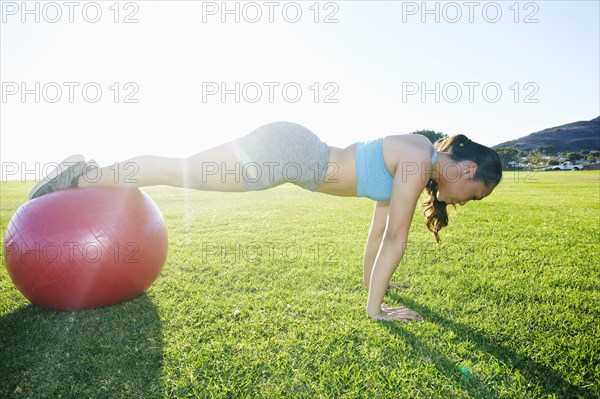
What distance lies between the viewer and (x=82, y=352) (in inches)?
110

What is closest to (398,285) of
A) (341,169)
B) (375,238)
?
(375,238)

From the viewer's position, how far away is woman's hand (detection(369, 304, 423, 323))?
131 inches

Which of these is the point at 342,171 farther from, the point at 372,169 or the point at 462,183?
the point at 462,183

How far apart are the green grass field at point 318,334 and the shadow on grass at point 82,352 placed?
0.04 ft

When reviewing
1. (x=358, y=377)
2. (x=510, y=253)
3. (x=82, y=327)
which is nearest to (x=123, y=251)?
(x=82, y=327)

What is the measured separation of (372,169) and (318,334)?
1.66m

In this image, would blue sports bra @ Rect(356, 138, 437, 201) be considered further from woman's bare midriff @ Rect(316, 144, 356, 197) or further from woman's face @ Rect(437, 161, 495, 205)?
woman's face @ Rect(437, 161, 495, 205)

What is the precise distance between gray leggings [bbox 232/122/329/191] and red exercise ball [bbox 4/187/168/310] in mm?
1225

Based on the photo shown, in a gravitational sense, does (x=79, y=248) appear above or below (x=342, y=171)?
below

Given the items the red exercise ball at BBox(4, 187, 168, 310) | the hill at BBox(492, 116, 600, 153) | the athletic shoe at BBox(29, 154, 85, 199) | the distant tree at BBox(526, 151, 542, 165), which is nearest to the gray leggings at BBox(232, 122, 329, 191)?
the red exercise ball at BBox(4, 187, 168, 310)

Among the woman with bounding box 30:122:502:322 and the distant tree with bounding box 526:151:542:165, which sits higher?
the distant tree with bounding box 526:151:542:165

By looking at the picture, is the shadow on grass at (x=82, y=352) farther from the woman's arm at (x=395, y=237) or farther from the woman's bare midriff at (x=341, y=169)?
the woman's bare midriff at (x=341, y=169)

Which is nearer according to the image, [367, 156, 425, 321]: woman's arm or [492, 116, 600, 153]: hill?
[367, 156, 425, 321]: woman's arm

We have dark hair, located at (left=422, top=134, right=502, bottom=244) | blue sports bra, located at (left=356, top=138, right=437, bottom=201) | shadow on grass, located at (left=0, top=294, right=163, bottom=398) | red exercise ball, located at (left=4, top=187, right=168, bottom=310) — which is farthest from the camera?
blue sports bra, located at (left=356, top=138, right=437, bottom=201)
